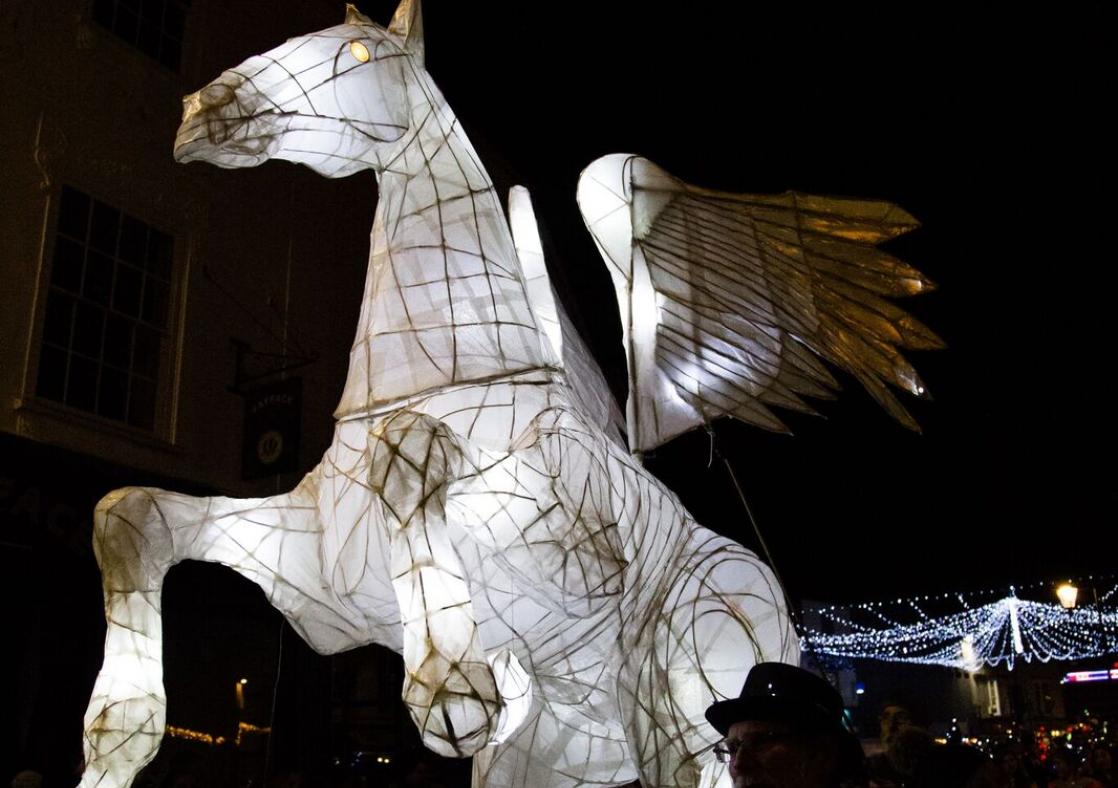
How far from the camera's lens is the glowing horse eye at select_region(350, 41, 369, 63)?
2215 millimetres

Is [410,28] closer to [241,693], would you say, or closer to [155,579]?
[155,579]

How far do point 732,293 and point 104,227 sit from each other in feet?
16.0

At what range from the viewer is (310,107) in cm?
213

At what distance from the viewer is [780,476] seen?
16.4 ft

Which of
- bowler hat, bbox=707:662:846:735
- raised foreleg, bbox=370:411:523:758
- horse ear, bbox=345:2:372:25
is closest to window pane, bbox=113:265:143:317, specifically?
horse ear, bbox=345:2:372:25

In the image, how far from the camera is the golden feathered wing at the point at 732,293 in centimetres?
252

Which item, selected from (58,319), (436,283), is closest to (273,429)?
(58,319)

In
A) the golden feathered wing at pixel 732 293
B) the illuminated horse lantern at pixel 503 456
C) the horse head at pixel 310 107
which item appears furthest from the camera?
the golden feathered wing at pixel 732 293

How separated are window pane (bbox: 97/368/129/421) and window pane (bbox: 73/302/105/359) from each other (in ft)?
0.43

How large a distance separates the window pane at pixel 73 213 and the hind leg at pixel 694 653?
4974 mm

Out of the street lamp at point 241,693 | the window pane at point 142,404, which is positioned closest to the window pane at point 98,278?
the window pane at point 142,404

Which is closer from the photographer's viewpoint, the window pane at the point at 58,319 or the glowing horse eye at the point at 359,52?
the glowing horse eye at the point at 359,52

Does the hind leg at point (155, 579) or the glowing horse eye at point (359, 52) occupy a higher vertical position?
the glowing horse eye at point (359, 52)

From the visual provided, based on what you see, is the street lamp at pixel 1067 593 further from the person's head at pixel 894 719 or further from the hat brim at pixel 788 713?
the hat brim at pixel 788 713
